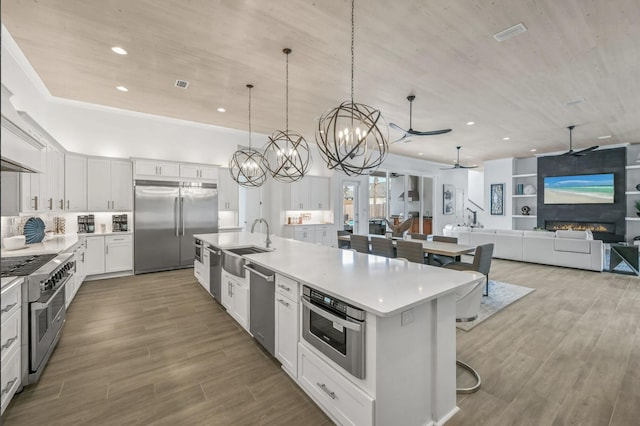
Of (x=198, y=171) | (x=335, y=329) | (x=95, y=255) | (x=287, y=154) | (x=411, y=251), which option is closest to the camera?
(x=335, y=329)

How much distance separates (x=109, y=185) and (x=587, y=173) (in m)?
12.2

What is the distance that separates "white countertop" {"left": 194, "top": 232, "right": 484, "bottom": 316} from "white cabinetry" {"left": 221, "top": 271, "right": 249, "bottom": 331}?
431 millimetres

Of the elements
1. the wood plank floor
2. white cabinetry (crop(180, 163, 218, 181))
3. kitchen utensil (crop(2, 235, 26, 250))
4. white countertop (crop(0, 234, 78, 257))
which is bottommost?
the wood plank floor

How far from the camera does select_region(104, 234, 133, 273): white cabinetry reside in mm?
5516

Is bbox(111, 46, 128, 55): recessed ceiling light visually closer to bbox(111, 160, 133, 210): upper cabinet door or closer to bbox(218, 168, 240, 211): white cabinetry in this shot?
bbox(111, 160, 133, 210): upper cabinet door

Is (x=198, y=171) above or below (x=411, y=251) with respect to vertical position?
above

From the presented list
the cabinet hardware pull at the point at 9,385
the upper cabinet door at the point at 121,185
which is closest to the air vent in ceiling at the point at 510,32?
the cabinet hardware pull at the point at 9,385

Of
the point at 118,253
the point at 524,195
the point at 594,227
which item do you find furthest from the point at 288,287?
the point at 524,195

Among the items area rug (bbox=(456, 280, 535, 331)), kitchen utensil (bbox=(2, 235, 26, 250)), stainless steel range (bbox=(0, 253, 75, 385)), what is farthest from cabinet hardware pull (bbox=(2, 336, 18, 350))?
area rug (bbox=(456, 280, 535, 331))

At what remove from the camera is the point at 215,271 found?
13.6ft

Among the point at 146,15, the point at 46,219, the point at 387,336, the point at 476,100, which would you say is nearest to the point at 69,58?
the point at 146,15

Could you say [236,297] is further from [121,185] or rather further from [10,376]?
[121,185]

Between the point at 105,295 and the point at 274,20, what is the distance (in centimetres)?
450

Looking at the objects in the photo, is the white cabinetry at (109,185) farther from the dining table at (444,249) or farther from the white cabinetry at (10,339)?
the dining table at (444,249)
